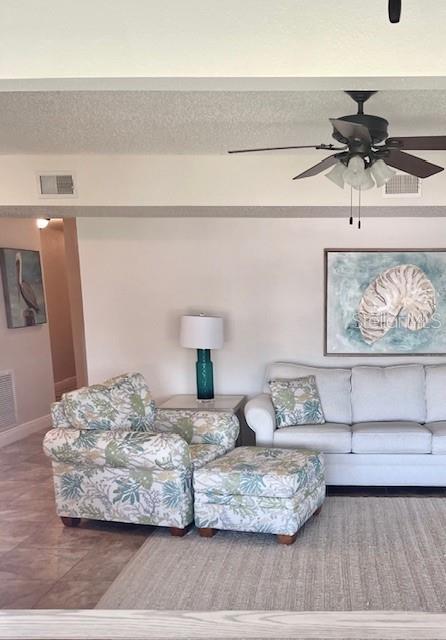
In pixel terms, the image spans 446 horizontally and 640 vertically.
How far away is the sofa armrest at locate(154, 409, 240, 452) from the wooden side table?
385 millimetres

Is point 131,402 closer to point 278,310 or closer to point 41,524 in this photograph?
point 41,524

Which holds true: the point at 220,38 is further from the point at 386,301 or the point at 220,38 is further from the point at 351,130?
the point at 386,301

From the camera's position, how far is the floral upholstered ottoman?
9.55 feet

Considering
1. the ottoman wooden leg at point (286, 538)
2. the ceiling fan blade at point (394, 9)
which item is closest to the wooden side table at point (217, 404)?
the ottoman wooden leg at point (286, 538)

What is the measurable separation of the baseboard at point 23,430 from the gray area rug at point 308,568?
8.90 ft

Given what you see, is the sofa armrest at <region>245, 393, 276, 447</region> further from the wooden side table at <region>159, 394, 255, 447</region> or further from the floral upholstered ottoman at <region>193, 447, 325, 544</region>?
the floral upholstered ottoman at <region>193, 447, 325, 544</region>

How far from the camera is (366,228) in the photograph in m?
4.45

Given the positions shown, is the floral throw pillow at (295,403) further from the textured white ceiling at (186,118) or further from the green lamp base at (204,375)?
the textured white ceiling at (186,118)

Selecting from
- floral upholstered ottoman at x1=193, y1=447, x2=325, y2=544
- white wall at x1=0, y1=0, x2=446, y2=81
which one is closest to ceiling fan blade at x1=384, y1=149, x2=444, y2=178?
white wall at x1=0, y1=0, x2=446, y2=81

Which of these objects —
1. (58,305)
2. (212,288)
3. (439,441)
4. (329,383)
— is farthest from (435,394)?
(58,305)

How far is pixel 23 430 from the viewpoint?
17.8 feet

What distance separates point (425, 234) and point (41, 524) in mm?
3921

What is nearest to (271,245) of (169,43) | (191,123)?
(191,123)

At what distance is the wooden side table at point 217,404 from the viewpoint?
419 centimetres
